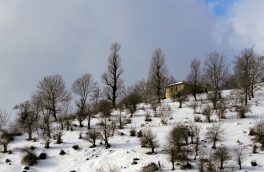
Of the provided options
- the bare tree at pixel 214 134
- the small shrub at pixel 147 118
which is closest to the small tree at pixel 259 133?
the bare tree at pixel 214 134

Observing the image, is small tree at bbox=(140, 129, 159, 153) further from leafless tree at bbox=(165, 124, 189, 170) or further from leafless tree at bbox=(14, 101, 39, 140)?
leafless tree at bbox=(14, 101, 39, 140)

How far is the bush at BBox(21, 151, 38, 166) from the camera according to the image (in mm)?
37688

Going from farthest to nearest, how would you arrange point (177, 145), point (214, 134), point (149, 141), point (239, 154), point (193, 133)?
point (193, 133) < point (149, 141) < point (214, 134) < point (177, 145) < point (239, 154)

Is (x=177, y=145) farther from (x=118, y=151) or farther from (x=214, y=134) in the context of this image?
(x=118, y=151)

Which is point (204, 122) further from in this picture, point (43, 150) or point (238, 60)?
point (238, 60)

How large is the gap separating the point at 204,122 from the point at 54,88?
24144mm

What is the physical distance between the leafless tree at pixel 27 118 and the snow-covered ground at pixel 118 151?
1561mm

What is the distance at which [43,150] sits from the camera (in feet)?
133

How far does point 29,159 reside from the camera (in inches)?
1492

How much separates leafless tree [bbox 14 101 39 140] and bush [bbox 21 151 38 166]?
6375mm

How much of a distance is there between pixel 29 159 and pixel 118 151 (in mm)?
8340

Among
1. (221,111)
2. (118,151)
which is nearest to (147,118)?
(221,111)

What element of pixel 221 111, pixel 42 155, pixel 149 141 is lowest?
pixel 42 155

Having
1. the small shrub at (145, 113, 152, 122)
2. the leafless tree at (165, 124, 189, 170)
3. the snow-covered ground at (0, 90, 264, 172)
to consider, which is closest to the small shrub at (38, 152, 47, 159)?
the snow-covered ground at (0, 90, 264, 172)
